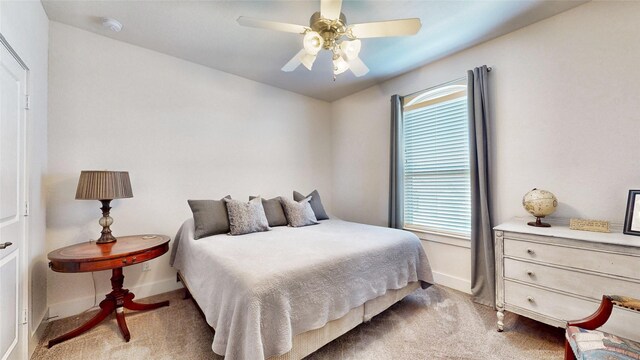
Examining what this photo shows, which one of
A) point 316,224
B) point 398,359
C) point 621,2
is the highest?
point 621,2

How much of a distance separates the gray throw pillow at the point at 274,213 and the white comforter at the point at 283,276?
345 millimetres

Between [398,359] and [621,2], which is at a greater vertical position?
[621,2]

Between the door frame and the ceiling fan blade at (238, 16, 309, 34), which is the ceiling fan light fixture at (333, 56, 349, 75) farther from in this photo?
the door frame

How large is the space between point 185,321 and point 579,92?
3.91m

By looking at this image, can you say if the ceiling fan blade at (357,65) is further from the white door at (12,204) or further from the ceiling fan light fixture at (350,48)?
the white door at (12,204)

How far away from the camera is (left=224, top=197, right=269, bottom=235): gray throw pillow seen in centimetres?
257

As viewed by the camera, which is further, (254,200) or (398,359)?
(254,200)

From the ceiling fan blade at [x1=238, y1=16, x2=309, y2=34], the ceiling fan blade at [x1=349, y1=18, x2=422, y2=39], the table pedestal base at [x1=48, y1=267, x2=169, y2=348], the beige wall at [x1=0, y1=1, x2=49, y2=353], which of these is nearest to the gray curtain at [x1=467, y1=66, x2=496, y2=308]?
the ceiling fan blade at [x1=349, y1=18, x2=422, y2=39]

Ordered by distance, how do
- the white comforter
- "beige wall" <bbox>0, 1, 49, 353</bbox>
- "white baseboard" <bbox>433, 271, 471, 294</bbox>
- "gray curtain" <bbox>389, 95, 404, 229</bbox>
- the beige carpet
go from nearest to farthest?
the white comforter → "beige wall" <bbox>0, 1, 49, 353</bbox> → the beige carpet → "white baseboard" <bbox>433, 271, 471, 294</bbox> → "gray curtain" <bbox>389, 95, 404, 229</bbox>

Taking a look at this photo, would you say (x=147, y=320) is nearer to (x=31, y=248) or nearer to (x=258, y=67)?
(x=31, y=248)

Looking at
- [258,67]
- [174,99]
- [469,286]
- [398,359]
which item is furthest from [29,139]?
[469,286]

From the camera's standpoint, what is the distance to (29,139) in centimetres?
176

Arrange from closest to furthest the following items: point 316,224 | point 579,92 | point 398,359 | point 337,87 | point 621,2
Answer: point 398,359, point 621,2, point 579,92, point 316,224, point 337,87

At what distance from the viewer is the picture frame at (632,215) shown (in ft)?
5.64
